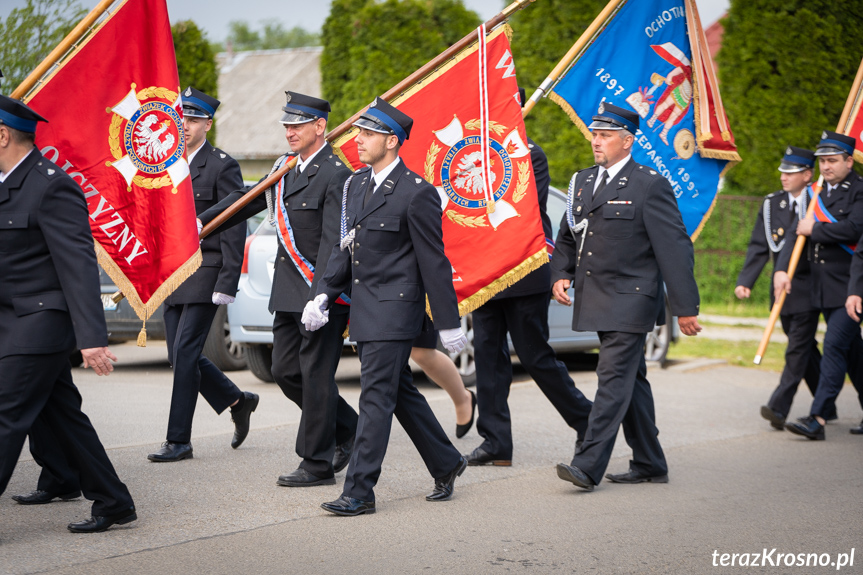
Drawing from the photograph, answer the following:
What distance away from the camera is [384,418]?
5113 millimetres

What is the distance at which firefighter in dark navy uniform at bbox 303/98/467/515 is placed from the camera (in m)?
5.10

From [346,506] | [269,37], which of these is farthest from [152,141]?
[269,37]

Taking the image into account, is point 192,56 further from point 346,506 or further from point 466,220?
point 346,506

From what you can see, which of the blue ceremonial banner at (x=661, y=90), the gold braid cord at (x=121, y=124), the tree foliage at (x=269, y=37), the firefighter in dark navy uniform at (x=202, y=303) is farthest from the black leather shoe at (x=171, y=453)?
the tree foliage at (x=269, y=37)

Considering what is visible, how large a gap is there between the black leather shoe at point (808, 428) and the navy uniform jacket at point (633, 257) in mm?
2054

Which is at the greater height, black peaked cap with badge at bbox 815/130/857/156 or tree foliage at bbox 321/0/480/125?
tree foliage at bbox 321/0/480/125

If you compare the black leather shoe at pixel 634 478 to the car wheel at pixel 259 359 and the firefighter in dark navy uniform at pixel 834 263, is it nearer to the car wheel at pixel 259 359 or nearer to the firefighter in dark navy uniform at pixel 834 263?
the firefighter in dark navy uniform at pixel 834 263

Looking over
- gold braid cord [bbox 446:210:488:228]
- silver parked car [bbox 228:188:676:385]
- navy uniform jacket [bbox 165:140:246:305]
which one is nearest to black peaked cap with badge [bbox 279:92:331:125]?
navy uniform jacket [bbox 165:140:246:305]

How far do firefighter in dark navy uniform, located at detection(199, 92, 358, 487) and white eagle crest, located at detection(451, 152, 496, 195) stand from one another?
2.47ft

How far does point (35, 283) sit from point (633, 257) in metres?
3.12

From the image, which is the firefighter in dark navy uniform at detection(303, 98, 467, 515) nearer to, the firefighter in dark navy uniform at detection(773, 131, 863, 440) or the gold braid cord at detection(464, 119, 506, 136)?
the gold braid cord at detection(464, 119, 506, 136)

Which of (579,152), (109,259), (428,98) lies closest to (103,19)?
(109,259)

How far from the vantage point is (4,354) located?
4.30 m

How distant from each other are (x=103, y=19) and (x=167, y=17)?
337mm
